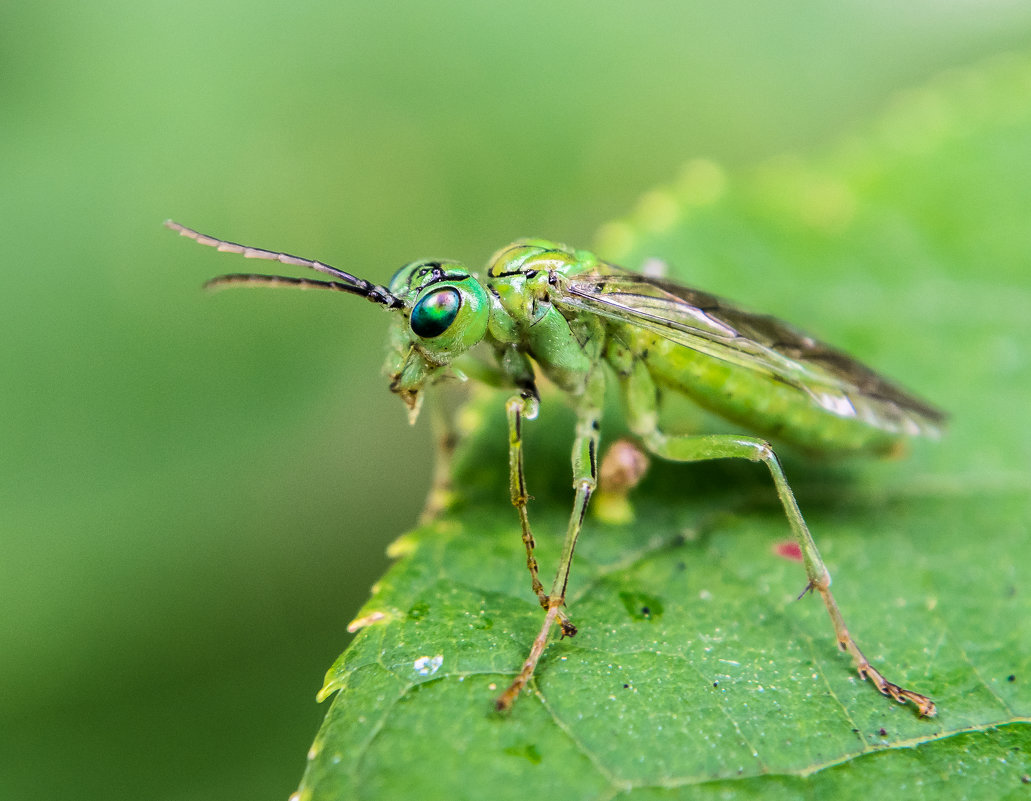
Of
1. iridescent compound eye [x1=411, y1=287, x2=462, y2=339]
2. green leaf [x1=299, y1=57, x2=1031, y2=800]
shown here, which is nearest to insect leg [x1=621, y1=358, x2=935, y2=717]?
green leaf [x1=299, y1=57, x2=1031, y2=800]

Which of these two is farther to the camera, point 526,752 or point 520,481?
point 520,481

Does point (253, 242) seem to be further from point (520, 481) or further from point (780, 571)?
point (780, 571)

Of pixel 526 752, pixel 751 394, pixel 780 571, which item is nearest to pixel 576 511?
pixel 780 571

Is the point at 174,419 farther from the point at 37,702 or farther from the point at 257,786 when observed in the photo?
the point at 257,786

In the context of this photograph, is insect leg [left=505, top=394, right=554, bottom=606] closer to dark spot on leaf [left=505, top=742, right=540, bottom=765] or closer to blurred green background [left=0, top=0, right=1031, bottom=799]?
dark spot on leaf [left=505, top=742, right=540, bottom=765]

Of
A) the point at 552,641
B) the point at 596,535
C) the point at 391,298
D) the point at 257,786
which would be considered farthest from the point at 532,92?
the point at 257,786

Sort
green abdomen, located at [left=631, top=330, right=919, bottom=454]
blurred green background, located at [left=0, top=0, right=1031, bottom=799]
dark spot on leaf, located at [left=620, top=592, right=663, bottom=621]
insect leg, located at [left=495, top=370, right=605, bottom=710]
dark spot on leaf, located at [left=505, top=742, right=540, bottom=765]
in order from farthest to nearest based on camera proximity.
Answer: blurred green background, located at [left=0, top=0, right=1031, bottom=799], green abdomen, located at [left=631, top=330, right=919, bottom=454], dark spot on leaf, located at [left=620, top=592, right=663, bottom=621], insect leg, located at [left=495, top=370, right=605, bottom=710], dark spot on leaf, located at [left=505, top=742, right=540, bottom=765]
